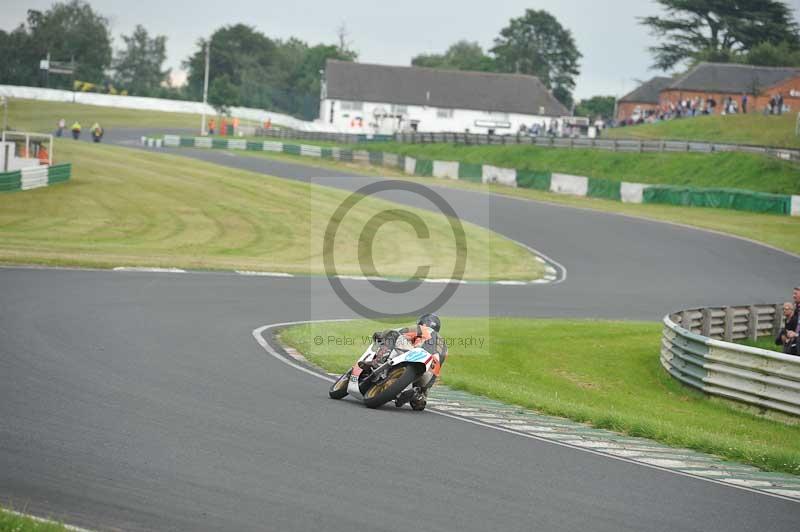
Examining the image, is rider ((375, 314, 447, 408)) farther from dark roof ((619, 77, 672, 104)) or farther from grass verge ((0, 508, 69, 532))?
dark roof ((619, 77, 672, 104))

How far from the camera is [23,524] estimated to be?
6.35m

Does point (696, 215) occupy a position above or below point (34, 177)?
above

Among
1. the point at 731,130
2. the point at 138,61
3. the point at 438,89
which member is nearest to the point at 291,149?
the point at 731,130

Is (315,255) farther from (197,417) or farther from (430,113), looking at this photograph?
(430,113)

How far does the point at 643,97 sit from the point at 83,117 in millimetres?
61550

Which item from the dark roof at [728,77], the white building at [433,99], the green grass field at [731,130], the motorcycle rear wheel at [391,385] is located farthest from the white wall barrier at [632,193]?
the white building at [433,99]

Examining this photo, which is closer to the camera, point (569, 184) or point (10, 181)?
point (10, 181)

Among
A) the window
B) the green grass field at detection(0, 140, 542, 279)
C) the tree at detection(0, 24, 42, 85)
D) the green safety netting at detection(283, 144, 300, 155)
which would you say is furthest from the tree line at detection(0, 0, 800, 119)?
the green grass field at detection(0, 140, 542, 279)

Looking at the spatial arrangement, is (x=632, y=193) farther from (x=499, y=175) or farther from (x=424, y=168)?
(x=424, y=168)

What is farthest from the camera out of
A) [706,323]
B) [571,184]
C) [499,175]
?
[499,175]

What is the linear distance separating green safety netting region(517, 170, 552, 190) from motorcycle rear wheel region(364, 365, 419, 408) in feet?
158

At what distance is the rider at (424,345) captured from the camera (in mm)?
11422

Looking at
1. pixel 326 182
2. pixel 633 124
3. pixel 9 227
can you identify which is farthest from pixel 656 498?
pixel 633 124

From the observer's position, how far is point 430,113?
110 metres
